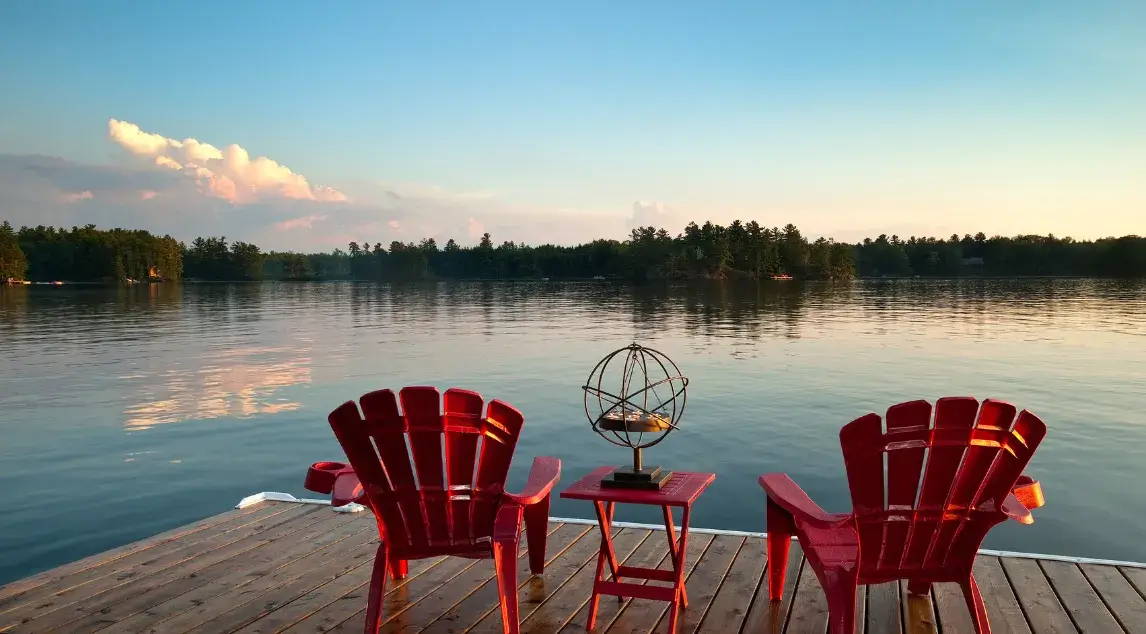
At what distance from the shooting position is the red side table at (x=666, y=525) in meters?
3.33

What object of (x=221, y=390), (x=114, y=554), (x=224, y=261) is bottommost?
(x=221, y=390)

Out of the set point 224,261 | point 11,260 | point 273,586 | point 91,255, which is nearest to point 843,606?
point 273,586

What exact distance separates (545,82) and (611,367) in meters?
21.7

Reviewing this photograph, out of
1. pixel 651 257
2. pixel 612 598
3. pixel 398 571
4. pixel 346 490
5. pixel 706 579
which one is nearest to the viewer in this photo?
pixel 346 490

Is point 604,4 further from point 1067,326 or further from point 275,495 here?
point 275,495

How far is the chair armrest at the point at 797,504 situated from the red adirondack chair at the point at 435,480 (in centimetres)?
100

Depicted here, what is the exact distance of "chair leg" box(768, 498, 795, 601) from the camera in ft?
12.0

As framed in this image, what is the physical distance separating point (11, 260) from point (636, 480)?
127740mm

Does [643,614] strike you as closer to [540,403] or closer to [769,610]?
[769,610]

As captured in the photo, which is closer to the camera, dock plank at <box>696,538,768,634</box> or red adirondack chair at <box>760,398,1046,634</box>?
red adirondack chair at <box>760,398,1046,634</box>

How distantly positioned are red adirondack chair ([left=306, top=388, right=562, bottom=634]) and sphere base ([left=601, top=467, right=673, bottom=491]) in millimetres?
325

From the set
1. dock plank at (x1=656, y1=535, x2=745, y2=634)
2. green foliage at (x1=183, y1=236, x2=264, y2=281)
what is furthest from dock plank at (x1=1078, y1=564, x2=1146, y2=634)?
green foliage at (x1=183, y1=236, x2=264, y2=281)

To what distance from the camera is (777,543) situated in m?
3.68

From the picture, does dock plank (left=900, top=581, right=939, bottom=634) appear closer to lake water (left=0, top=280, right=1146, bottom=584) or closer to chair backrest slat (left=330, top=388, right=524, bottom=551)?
chair backrest slat (left=330, top=388, right=524, bottom=551)
